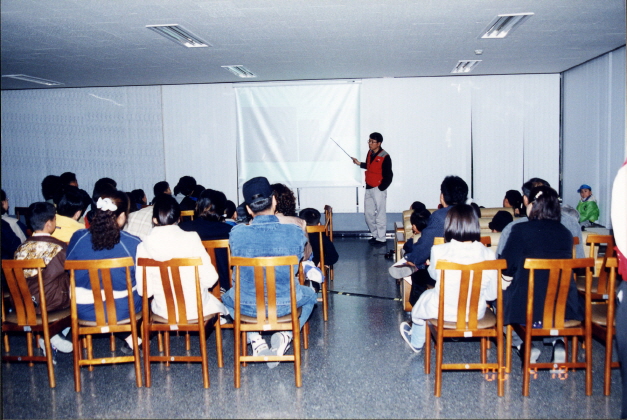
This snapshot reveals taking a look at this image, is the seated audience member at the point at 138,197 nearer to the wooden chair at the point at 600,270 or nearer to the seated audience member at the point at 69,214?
the seated audience member at the point at 69,214

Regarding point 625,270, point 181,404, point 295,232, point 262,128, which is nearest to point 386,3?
point 295,232

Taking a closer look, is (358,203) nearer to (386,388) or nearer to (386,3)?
(386,3)

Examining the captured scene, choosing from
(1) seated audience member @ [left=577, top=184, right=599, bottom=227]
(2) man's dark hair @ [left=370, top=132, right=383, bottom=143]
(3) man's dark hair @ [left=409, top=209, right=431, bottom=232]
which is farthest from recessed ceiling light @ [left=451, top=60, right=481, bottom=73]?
(3) man's dark hair @ [left=409, top=209, right=431, bottom=232]

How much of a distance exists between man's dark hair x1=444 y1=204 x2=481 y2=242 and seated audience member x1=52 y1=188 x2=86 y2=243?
2561mm

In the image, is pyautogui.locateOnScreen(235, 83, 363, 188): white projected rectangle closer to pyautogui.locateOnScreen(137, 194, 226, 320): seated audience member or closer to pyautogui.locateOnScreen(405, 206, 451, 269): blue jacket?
pyautogui.locateOnScreen(405, 206, 451, 269): blue jacket

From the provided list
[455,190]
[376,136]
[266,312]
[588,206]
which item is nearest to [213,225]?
[266,312]

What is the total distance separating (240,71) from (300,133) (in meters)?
1.49

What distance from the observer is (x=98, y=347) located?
11.9 feet

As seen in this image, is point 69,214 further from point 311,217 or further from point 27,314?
point 311,217

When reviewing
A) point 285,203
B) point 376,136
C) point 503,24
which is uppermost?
point 503,24

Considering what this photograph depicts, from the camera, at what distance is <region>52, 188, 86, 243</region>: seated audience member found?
351 cm

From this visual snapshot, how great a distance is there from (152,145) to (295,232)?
6.21 m

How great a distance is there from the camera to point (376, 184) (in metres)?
7.32

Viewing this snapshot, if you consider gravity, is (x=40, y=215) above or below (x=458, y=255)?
above
